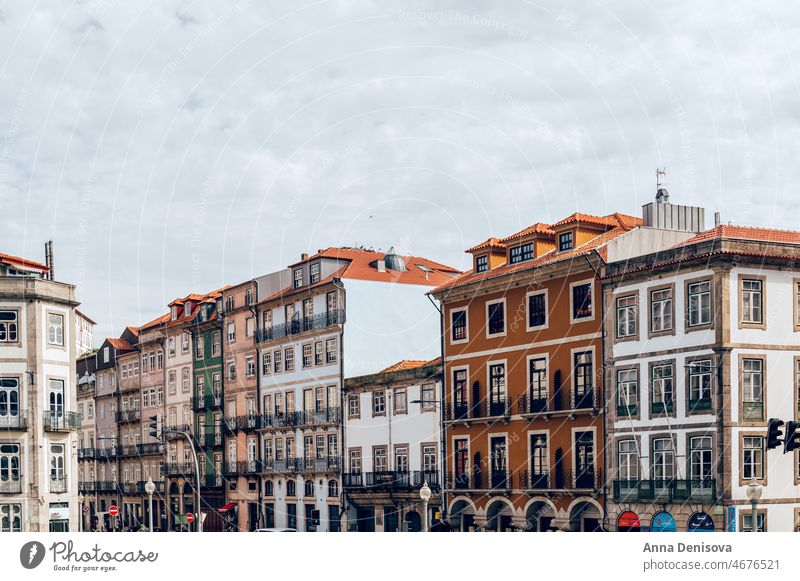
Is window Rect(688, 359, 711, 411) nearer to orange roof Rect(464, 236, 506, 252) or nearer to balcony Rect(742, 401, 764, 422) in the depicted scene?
balcony Rect(742, 401, 764, 422)

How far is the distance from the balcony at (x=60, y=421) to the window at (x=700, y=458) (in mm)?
33714

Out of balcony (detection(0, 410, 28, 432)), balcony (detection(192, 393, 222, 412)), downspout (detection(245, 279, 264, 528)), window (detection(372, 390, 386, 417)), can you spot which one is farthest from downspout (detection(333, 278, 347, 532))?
balcony (detection(0, 410, 28, 432))

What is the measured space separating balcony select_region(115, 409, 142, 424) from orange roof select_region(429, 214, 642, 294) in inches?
1823

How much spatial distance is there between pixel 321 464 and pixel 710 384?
33.2m

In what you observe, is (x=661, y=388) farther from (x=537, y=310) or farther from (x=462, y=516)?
(x=462, y=516)

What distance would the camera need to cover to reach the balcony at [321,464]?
79.4 metres

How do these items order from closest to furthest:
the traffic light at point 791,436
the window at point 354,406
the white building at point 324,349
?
1. the traffic light at point 791,436
2. the window at point 354,406
3. the white building at point 324,349

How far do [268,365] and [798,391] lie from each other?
43734 mm

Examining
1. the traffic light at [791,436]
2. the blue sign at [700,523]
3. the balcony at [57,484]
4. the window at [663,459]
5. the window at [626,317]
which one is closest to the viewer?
the traffic light at [791,436]

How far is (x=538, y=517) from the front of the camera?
207 ft

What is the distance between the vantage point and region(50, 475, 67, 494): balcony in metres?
68.6

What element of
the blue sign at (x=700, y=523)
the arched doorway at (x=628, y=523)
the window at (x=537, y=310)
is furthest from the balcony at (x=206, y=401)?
the blue sign at (x=700, y=523)

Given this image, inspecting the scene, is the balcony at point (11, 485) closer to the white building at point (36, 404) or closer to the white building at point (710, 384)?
the white building at point (36, 404)
